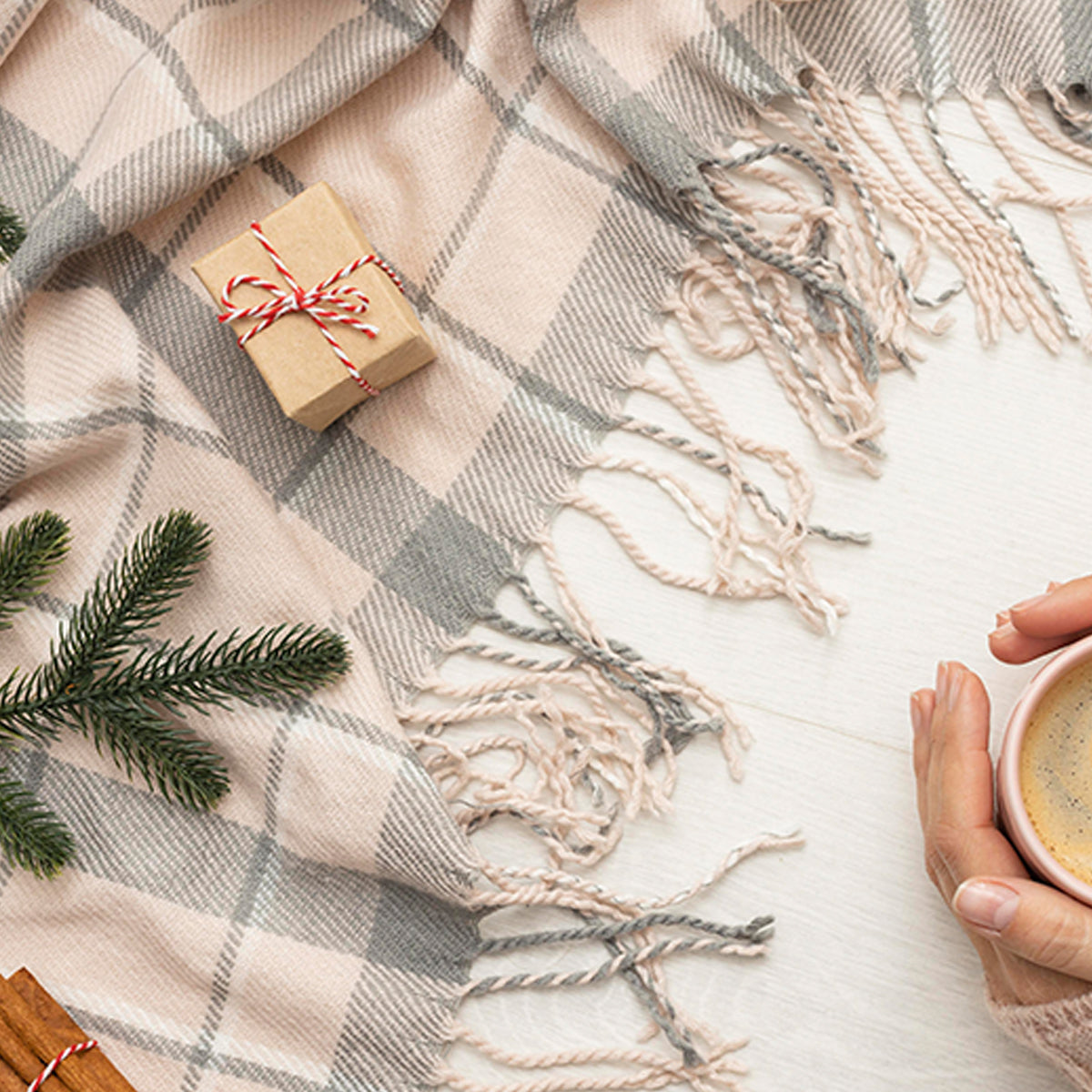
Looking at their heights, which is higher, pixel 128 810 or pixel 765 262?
pixel 765 262

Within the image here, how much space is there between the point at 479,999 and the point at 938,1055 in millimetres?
382

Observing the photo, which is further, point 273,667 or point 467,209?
point 467,209

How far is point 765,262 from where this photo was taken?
2.97ft

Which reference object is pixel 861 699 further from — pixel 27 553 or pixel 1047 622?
pixel 27 553

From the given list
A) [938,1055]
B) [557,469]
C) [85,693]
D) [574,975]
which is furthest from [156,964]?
[938,1055]

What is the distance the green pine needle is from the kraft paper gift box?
0.21 meters

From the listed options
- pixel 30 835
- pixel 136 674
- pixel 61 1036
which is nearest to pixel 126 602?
pixel 136 674

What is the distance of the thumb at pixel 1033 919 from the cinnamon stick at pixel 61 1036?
2.11 ft

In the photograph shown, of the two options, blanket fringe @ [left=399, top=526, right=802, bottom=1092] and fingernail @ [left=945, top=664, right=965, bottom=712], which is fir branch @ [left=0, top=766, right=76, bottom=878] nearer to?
blanket fringe @ [left=399, top=526, right=802, bottom=1092]

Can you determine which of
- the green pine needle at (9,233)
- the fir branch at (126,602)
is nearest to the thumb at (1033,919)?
the fir branch at (126,602)

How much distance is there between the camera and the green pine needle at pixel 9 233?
0.91 metres

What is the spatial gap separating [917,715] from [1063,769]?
116 mm

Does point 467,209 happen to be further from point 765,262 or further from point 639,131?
point 765,262

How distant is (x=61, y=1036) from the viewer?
79cm
